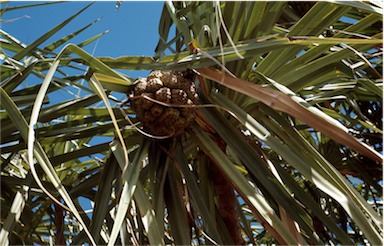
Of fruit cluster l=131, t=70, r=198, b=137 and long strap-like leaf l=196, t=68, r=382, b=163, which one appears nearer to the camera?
long strap-like leaf l=196, t=68, r=382, b=163

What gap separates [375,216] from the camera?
741 millimetres

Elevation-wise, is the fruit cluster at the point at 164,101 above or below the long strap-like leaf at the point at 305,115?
above

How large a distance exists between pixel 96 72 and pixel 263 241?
2.88ft

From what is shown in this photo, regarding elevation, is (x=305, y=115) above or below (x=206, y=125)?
below

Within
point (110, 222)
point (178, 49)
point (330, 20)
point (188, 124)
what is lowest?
point (110, 222)

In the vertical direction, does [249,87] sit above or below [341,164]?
below

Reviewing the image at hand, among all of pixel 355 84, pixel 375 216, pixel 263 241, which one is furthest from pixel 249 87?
pixel 263 241

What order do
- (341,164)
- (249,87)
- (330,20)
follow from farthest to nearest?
(341,164) → (330,20) → (249,87)

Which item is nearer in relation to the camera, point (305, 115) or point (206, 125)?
point (305, 115)

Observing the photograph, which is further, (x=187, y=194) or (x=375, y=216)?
(x=187, y=194)

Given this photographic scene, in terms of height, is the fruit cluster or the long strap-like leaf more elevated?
the fruit cluster

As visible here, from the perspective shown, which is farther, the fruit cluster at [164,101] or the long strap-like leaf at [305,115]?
the fruit cluster at [164,101]

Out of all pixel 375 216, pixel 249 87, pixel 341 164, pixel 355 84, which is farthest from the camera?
pixel 341 164

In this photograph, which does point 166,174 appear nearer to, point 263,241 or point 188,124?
point 188,124
